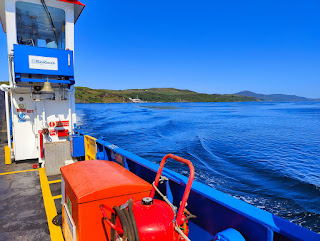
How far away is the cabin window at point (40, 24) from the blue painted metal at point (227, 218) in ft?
20.3

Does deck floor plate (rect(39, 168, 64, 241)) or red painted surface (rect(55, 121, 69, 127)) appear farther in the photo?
red painted surface (rect(55, 121, 69, 127))

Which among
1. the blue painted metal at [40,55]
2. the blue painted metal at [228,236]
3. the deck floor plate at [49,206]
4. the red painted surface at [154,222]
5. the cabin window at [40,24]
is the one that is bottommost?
the deck floor plate at [49,206]

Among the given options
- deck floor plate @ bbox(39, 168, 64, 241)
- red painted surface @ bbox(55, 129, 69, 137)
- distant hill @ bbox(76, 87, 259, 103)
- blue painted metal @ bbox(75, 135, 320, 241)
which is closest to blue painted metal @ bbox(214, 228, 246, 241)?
blue painted metal @ bbox(75, 135, 320, 241)

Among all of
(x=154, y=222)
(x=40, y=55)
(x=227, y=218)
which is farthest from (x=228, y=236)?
(x=40, y=55)

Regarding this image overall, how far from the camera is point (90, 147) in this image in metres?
6.12

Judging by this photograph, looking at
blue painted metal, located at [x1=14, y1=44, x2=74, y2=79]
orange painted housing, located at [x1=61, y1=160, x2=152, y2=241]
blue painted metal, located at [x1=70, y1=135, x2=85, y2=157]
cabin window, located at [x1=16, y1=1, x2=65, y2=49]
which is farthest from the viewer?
cabin window, located at [x1=16, y1=1, x2=65, y2=49]

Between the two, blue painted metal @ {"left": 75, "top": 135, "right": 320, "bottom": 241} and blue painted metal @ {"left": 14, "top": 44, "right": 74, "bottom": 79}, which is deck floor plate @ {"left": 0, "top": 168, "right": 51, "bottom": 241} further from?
blue painted metal @ {"left": 14, "top": 44, "right": 74, "bottom": 79}

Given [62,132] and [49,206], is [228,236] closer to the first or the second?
[49,206]

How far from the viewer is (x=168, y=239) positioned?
186 cm

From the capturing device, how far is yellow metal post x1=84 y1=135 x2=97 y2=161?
5.79 metres

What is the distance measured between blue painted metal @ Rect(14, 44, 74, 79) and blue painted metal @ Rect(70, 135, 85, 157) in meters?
1.86

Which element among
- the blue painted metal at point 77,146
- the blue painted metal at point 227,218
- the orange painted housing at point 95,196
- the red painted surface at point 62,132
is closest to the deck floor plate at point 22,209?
the blue painted metal at point 77,146

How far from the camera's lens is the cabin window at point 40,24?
255 inches

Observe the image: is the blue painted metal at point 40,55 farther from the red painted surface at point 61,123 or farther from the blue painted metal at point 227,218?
the blue painted metal at point 227,218
